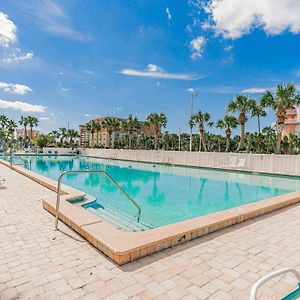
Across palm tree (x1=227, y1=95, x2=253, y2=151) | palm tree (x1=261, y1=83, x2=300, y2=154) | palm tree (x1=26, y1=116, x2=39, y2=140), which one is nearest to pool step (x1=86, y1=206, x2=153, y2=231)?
palm tree (x1=261, y1=83, x2=300, y2=154)

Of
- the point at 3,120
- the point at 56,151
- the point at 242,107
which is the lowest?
the point at 56,151

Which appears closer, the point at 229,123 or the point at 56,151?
the point at 229,123

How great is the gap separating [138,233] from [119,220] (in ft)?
8.85

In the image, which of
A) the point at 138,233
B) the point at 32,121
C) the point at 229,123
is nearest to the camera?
the point at 138,233

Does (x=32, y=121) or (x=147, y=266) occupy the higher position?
(x=32, y=121)

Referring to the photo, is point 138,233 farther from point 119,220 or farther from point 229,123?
point 229,123

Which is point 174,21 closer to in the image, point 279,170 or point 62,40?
point 62,40

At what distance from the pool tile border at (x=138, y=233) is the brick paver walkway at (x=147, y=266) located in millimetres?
121

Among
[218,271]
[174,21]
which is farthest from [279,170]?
[218,271]

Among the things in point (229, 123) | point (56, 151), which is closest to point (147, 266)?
point (229, 123)

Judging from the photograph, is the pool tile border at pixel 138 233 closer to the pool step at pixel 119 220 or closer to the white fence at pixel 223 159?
the pool step at pixel 119 220

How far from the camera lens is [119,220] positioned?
638 centimetres

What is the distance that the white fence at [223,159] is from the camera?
49.9 feet

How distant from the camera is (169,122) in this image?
4406 centimetres
